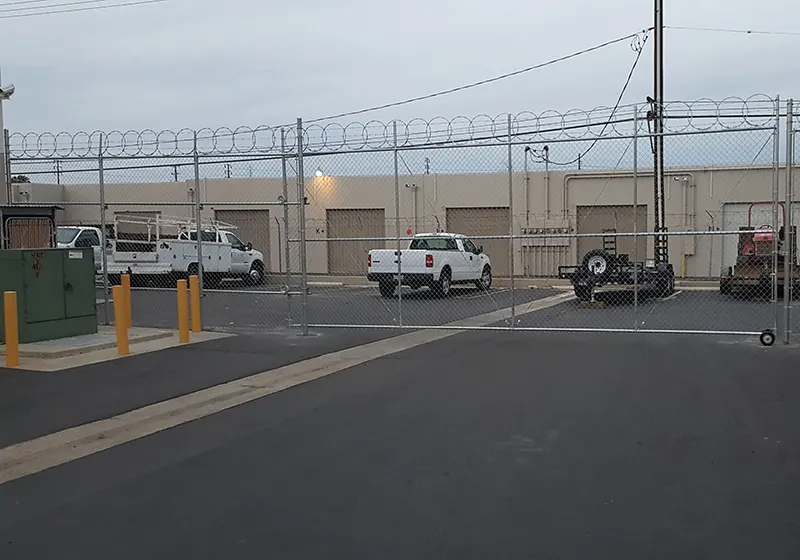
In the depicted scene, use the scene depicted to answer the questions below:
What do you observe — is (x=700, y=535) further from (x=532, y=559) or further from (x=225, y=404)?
(x=225, y=404)

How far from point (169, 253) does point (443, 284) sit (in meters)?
8.61

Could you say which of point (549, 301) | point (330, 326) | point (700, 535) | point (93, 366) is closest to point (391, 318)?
point (330, 326)

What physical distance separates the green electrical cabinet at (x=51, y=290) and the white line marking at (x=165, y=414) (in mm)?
4294

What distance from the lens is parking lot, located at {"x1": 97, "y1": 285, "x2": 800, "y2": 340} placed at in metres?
14.8

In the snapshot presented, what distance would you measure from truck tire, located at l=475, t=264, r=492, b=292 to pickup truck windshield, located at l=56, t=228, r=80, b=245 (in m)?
11.6

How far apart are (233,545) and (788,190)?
906cm

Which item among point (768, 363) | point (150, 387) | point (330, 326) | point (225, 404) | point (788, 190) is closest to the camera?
point (225, 404)

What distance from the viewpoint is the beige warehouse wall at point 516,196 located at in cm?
2444

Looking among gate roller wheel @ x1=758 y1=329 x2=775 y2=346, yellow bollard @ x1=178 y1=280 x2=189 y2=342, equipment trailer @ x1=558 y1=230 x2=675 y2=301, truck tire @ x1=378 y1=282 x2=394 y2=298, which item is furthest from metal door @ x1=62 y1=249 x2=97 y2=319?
equipment trailer @ x1=558 y1=230 x2=675 y2=301

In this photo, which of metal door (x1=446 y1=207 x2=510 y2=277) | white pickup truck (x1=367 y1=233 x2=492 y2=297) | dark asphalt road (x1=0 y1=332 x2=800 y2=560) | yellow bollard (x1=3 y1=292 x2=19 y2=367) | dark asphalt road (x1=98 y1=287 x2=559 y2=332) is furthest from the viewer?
metal door (x1=446 y1=207 x2=510 y2=277)

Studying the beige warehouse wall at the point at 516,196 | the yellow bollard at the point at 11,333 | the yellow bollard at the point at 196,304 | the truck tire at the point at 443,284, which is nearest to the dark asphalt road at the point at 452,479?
the yellow bollard at the point at 11,333

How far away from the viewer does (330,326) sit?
548 inches

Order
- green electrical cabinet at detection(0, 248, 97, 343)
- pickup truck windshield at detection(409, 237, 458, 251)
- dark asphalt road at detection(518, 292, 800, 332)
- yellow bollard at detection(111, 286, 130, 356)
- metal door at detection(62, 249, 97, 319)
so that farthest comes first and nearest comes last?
pickup truck windshield at detection(409, 237, 458, 251), dark asphalt road at detection(518, 292, 800, 332), metal door at detection(62, 249, 97, 319), green electrical cabinet at detection(0, 248, 97, 343), yellow bollard at detection(111, 286, 130, 356)

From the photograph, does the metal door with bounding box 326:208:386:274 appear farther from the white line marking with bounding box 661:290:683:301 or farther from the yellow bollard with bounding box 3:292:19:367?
the yellow bollard with bounding box 3:292:19:367
